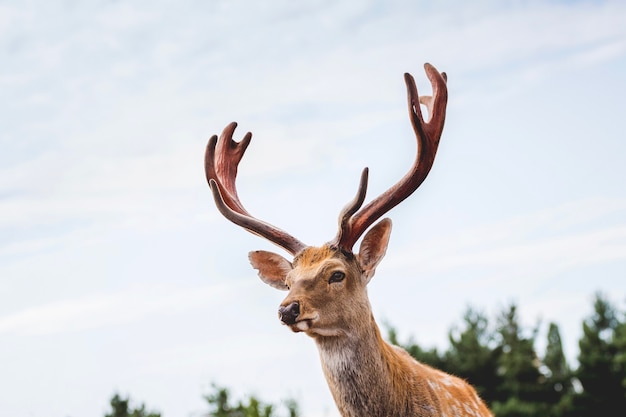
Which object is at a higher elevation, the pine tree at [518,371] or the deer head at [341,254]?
the pine tree at [518,371]

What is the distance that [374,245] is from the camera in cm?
576

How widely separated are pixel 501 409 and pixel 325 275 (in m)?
19.2

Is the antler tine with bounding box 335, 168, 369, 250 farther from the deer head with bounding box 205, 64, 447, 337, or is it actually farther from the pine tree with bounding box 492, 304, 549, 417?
the pine tree with bounding box 492, 304, 549, 417

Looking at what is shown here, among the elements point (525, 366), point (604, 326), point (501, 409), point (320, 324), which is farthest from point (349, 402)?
point (604, 326)

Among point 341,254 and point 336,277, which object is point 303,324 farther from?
point 341,254

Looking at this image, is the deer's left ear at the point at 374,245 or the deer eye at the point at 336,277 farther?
the deer's left ear at the point at 374,245

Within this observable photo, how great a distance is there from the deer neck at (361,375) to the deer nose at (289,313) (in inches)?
13.1

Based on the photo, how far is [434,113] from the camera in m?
6.19

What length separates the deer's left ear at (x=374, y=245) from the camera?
5.74m

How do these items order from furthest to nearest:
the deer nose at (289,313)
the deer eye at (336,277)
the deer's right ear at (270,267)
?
1. the deer's right ear at (270,267)
2. the deer eye at (336,277)
3. the deer nose at (289,313)

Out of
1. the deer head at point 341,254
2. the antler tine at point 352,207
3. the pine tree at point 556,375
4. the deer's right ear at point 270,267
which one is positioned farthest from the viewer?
the pine tree at point 556,375

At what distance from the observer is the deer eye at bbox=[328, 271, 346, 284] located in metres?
5.46

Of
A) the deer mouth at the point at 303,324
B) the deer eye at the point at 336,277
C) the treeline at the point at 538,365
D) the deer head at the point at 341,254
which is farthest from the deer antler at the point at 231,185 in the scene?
the treeline at the point at 538,365

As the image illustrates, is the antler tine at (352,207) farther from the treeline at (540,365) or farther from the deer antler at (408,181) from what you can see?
the treeline at (540,365)
